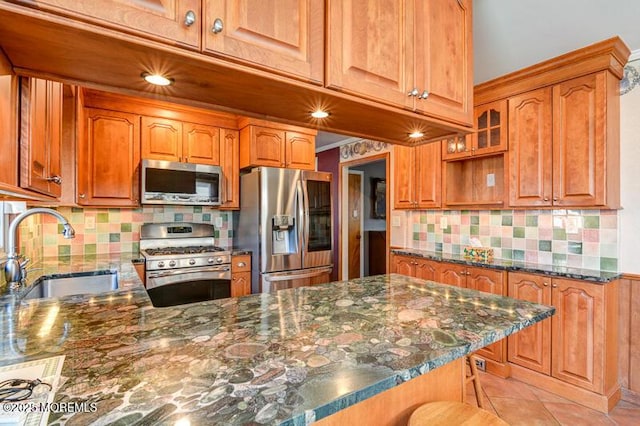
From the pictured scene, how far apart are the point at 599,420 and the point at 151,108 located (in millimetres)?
4260

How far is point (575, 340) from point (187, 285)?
3036mm

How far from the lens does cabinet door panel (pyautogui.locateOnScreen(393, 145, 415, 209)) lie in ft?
11.5

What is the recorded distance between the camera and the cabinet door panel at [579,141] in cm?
225

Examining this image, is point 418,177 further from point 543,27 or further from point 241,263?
point 241,263

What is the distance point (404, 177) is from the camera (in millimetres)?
3578

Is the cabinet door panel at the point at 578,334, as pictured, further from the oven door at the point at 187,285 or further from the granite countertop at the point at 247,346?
the oven door at the point at 187,285

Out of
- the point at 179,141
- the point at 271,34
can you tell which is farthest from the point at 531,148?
the point at 179,141

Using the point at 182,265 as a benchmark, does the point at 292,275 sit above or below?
below

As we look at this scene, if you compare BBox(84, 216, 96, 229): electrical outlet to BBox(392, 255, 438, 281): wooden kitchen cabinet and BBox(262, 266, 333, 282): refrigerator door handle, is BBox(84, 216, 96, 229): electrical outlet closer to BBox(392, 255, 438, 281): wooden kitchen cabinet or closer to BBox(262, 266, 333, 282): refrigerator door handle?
BBox(262, 266, 333, 282): refrigerator door handle

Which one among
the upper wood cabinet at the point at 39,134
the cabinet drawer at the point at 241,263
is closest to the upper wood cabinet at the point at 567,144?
the cabinet drawer at the point at 241,263

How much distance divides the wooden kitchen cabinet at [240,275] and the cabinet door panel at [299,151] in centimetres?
115

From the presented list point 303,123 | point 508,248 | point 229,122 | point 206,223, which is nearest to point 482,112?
point 508,248

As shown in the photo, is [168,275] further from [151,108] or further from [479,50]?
[479,50]

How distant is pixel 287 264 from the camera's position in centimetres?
331
